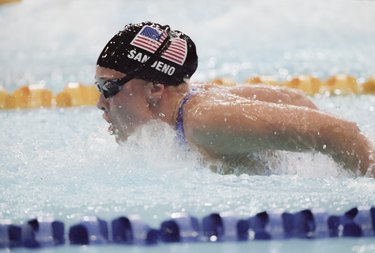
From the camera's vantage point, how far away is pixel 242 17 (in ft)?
26.3

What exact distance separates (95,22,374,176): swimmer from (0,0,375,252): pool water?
93 millimetres

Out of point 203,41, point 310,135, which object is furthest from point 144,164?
point 203,41

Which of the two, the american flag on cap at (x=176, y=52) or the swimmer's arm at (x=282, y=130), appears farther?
the american flag on cap at (x=176, y=52)

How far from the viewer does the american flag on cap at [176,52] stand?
2.90m

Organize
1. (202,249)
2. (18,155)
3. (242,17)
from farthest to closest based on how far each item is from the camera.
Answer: (242,17) → (18,155) → (202,249)

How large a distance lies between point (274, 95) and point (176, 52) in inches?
23.6

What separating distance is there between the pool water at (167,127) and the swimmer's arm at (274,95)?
0.41m

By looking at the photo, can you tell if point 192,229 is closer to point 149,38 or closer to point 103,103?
point 103,103

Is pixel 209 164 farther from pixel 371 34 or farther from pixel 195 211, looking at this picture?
pixel 371 34

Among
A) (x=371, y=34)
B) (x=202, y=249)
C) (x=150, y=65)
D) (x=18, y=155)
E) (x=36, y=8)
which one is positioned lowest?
A: (x=202, y=249)

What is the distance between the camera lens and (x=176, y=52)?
9.59ft

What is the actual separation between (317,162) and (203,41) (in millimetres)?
4661

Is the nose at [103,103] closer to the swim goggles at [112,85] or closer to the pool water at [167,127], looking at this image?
the swim goggles at [112,85]

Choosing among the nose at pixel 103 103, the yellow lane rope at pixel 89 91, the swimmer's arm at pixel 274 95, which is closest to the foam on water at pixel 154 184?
the nose at pixel 103 103
